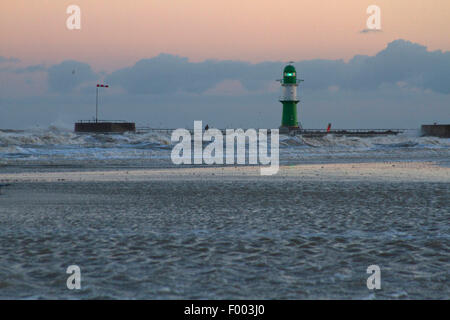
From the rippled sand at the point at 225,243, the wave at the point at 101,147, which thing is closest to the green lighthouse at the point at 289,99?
the wave at the point at 101,147

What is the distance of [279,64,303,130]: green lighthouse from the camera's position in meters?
70.9

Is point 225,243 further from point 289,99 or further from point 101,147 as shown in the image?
point 289,99

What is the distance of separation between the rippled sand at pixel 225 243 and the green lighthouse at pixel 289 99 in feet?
193

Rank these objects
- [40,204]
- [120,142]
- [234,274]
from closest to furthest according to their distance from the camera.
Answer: [234,274]
[40,204]
[120,142]

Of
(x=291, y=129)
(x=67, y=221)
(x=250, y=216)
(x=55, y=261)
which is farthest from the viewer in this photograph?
(x=291, y=129)

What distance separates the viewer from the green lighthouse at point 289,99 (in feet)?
233

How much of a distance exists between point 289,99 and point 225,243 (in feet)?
214

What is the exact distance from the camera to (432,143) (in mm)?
52562

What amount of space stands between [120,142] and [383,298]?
38861 millimetres

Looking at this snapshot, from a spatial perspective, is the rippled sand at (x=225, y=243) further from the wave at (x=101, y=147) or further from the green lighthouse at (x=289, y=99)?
the green lighthouse at (x=289, y=99)

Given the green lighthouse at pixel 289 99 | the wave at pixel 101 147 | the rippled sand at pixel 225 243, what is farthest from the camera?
the green lighthouse at pixel 289 99

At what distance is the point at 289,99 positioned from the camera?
7062 centimetres
